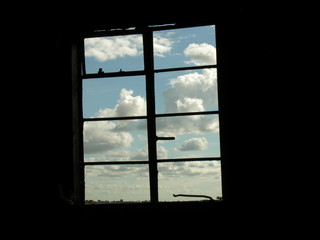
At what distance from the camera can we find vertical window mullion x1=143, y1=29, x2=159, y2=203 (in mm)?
2467

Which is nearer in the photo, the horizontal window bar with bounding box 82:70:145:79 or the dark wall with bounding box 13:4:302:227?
the dark wall with bounding box 13:4:302:227

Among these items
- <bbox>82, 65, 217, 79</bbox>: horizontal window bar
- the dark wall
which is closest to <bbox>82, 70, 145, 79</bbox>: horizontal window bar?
<bbox>82, 65, 217, 79</bbox>: horizontal window bar

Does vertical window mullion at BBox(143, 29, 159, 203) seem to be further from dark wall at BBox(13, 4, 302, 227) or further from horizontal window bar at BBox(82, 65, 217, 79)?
dark wall at BBox(13, 4, 302, 227)

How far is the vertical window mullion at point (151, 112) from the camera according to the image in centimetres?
247

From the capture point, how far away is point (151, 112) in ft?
8.30
